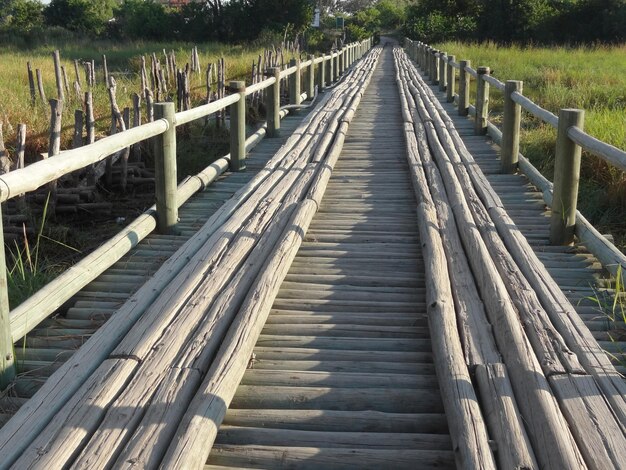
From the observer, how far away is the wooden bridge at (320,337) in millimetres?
2488

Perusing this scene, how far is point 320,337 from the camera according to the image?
3.49 meters

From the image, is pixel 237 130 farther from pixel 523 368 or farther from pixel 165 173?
pixel 523 368

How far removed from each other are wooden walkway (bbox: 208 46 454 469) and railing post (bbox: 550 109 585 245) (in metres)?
0.90

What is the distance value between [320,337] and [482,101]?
253 inches

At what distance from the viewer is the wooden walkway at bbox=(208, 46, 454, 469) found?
2.57m

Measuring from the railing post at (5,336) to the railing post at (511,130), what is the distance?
518 cm

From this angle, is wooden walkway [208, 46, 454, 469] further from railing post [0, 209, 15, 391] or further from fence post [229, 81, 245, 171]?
fence post [229, 81, 245, 171]

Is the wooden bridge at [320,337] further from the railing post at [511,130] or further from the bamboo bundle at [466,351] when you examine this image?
the railing post at [511,130]

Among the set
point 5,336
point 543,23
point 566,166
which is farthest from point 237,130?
point 543,23

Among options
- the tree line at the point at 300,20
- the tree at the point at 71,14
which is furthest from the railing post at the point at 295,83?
the tree at the point at 71,14

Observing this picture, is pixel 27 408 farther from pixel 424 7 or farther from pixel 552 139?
pixel 424 7

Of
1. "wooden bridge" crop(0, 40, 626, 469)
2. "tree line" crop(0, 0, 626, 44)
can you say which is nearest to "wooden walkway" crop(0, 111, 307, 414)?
"wooden bridge" crop(0, 40, 626, 469)

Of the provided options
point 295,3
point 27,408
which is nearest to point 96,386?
point 27,408

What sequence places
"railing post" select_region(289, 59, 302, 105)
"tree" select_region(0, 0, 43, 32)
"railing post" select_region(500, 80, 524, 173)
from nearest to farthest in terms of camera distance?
"railing post" select_region(500, 80, 524, 173) → "railing post" select_region(289, 59, 302, 105) → "tree" select_region(0, 0, 43, 32)
